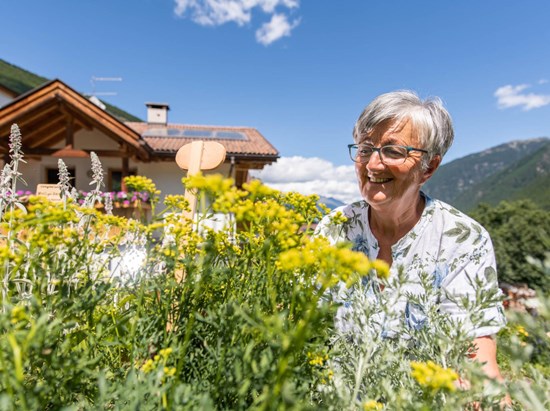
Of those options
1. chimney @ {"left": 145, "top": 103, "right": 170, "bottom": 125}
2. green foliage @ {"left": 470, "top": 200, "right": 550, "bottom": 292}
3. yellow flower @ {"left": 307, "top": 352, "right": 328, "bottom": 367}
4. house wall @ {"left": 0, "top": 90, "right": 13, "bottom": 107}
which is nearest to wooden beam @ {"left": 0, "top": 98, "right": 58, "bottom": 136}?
chimney @ {"left": 145, "top": 103, "right": 170, "bottom": 125}

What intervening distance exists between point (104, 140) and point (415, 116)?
46.0 feet

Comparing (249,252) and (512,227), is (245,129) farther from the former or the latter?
(249,252)

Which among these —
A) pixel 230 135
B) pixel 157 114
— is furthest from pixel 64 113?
pixel 230 135

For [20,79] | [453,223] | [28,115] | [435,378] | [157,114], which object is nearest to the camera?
[435,378]

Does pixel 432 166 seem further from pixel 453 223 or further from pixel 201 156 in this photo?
pixel 201 156

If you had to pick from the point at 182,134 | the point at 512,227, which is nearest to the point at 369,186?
the point at 182,134

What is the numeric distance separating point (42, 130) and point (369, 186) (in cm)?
1444

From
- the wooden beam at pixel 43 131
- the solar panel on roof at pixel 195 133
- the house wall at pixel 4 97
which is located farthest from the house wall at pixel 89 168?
the house wall at pixel 4 97

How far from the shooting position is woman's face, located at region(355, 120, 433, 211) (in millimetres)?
2068

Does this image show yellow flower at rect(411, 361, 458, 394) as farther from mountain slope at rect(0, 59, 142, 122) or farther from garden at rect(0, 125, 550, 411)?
mountain slope at rect(0, 59, 142, 122)

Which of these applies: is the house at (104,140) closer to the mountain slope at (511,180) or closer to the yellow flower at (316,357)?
the yellow flower at (316,357)

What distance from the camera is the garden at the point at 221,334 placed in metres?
0.74

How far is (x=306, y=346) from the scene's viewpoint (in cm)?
92

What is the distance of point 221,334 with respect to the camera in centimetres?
98
